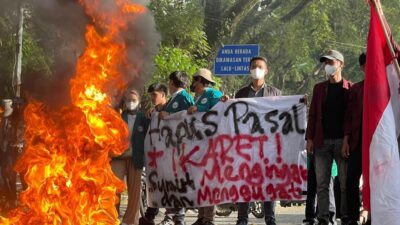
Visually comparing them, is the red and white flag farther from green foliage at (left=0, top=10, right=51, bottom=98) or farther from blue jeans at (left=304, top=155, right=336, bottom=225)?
green foliage at (left=0, top=10, right=51, bottom=98)

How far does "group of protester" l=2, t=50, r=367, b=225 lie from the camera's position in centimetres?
1018

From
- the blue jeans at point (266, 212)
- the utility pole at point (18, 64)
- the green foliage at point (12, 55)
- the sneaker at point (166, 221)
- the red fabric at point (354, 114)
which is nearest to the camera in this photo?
the red fabric at point (354, 114)

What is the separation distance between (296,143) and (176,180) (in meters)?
1.68

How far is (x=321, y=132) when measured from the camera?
34.1 feet

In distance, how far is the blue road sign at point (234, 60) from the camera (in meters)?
22.2

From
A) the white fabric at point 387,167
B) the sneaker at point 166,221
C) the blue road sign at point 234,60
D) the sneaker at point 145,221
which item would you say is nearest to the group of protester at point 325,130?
the sneaker at point 145,221

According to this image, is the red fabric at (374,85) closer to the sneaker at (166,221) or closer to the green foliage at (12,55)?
the green foliage at (12,55)

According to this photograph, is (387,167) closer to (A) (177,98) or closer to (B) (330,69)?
(B) (330,69)

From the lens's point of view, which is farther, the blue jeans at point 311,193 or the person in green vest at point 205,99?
the person in green vest at point 205,99

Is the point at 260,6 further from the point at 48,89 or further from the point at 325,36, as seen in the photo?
the point at 48,89

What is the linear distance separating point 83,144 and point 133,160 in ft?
7.94

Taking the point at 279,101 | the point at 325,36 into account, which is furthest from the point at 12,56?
the point at 325,36

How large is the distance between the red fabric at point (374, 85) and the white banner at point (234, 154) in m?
2.40

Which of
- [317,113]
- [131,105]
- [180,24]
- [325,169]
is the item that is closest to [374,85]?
[317,113]
